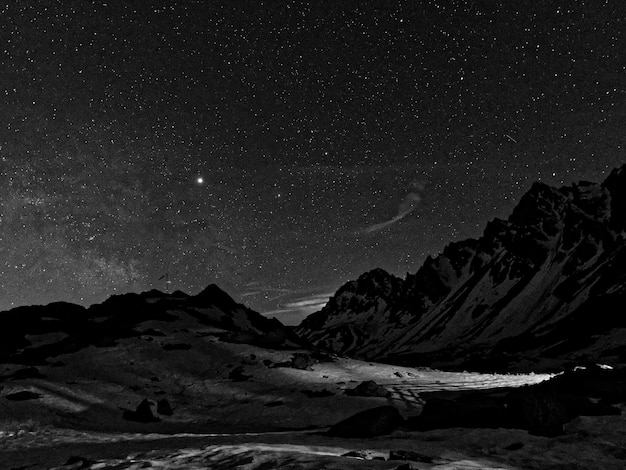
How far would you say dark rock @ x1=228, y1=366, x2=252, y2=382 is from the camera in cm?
3672

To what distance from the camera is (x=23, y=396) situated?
27969 mm

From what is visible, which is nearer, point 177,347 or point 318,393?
point 318,393

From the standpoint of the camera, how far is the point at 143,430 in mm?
23609

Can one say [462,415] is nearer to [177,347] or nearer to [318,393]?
[318,393]

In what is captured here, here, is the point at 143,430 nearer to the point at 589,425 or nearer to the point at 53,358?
the point at 589,425

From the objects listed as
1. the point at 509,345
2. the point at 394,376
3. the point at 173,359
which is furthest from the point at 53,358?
the point at 509,345

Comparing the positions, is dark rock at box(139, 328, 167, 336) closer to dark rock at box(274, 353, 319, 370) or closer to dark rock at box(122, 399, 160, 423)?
dark rock at box(274, 353, 319, 370)

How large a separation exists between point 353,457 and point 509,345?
15052 centimetres

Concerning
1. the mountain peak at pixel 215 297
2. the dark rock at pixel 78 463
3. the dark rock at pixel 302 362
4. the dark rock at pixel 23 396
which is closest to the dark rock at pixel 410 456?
the dark rock at pixel 78 463

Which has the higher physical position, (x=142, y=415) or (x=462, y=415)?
(x=462, y=415)

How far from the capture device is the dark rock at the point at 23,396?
27562mm

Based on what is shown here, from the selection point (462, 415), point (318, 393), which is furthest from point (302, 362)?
point (462, 415)

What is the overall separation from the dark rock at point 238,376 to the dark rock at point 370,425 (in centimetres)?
2103

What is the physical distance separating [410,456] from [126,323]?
5267 centimetres
